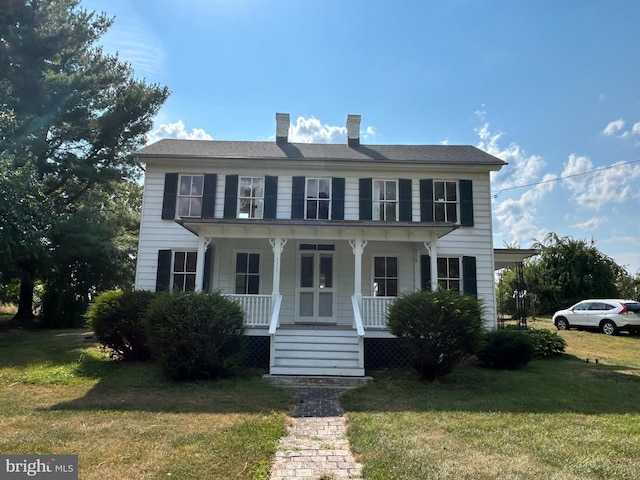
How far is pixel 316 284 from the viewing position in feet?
39.8

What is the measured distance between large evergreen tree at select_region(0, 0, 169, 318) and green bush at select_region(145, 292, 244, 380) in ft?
26.9

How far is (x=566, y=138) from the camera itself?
1471 cm

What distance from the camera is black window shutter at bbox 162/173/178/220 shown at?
40.4ft

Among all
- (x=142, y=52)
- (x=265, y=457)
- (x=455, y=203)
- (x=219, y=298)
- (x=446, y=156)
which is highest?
(x=142, y=52)

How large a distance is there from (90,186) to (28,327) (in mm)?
7264

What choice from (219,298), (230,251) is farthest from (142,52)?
(219,298)

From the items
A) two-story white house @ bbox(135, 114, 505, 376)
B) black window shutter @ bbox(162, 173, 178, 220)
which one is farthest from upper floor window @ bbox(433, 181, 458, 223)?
black window shutter @ bbox(162, 173, 178, 220)

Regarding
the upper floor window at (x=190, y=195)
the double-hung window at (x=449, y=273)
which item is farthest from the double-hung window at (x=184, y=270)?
the double-hung window at (x=449, y=273)

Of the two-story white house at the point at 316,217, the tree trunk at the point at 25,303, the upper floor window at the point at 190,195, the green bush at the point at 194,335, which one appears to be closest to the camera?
the green bush at the point at 194,335

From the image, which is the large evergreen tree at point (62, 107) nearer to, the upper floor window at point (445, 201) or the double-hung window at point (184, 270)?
the double-hung window at point (184, 270)

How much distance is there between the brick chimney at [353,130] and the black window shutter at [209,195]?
5.20 m

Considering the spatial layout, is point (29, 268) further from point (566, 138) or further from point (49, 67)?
point (566, 138)

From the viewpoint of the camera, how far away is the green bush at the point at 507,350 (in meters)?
9.71

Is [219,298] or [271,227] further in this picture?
[271,227]
